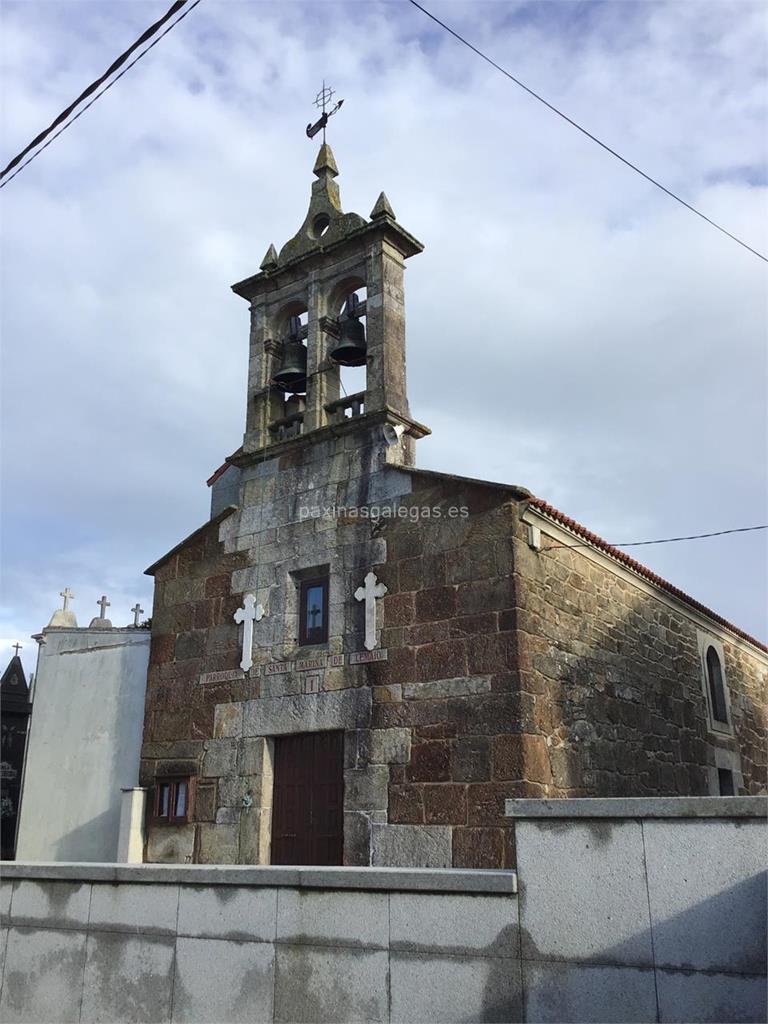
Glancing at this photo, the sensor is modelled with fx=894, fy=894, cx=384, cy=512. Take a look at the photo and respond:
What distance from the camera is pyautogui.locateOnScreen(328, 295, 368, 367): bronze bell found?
35.4 ft

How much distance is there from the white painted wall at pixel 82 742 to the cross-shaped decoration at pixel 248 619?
63.1 inches

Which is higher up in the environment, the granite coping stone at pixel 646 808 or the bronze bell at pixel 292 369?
the bronze bell at pixel 292 369

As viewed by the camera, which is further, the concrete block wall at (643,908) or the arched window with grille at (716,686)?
the arched window with grille at (716,686)

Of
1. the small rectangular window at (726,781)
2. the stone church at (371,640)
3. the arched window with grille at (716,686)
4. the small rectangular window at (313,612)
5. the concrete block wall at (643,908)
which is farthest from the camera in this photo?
the arched window with grille at (716,686)

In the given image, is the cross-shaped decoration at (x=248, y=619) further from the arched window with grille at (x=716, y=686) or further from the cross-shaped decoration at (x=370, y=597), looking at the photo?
the arched window with grille at (x=716, y=686)

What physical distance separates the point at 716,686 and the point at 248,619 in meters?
7.35

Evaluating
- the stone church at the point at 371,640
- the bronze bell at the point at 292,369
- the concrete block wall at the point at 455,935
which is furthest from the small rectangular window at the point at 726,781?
the concrete block wall at the point at 455,935

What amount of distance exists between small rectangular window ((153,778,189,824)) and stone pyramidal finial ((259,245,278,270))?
257 inches

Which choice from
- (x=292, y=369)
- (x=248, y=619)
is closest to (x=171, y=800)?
(x=248, y=619)

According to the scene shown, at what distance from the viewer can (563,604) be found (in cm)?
940

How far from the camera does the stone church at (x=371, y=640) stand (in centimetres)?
852

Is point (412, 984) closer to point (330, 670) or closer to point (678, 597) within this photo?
point (330, 670)

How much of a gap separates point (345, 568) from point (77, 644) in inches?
163

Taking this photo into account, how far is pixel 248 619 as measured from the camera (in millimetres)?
10352
